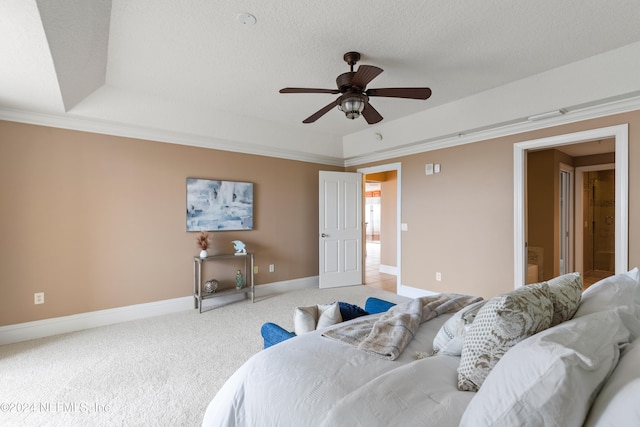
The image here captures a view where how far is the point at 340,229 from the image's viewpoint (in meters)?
5.57

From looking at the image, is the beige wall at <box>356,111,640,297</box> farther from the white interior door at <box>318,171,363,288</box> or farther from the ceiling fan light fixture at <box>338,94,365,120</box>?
the ceiling fan light fixture at <box>338,94,365,120</box>

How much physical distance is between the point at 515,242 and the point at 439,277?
1179mm

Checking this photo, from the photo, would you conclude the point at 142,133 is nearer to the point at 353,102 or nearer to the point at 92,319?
the point at 92,319

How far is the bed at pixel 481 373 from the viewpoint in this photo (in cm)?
75

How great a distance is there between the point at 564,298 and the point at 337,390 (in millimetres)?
1029

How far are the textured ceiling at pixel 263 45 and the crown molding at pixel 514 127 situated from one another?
1.67 feet

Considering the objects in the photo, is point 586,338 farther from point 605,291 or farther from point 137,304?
point 137,304

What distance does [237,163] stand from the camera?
15.5 ft

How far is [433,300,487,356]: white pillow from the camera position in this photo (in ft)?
4.51

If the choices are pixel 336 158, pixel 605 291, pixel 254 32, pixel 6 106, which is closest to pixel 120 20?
pixel 254 32

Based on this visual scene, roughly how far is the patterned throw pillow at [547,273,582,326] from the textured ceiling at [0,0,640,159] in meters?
1.95

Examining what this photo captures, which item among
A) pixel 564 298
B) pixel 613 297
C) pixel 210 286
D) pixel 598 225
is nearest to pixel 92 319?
pixel 210 286

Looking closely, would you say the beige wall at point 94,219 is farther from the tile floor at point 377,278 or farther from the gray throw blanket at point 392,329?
the gray throw blanket at point 392,329

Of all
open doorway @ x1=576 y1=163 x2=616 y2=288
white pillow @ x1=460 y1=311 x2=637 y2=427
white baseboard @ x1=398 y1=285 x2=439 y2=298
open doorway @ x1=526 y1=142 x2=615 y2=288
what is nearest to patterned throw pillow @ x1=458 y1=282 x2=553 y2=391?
white pillow @ x1=460 y1=311 x2=637 y2=427
